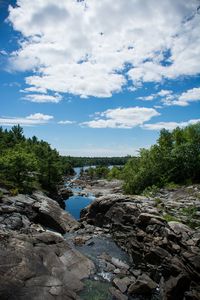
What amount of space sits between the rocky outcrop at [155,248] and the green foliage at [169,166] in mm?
14068

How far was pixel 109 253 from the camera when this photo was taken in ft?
80.4

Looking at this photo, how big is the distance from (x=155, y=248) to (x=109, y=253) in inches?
193

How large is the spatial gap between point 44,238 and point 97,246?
20.5ft

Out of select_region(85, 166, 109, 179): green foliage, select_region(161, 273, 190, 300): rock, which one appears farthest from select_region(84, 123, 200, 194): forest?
select_region(85, 166, 109, 179): green foliage

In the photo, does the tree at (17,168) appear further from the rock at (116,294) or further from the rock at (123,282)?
the rock at (116,294)

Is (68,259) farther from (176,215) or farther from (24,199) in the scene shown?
(24,199)

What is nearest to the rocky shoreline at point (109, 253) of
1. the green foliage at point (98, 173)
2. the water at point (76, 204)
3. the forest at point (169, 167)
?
the forest at point (169, 167)

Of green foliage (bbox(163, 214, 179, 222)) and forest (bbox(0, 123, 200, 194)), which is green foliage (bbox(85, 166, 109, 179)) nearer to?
forest (bbox(0, 123, 200, 194))

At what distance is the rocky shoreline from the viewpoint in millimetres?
16250

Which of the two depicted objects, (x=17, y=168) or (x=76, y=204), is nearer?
(x=17, y=168)

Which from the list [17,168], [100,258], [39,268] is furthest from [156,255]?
[17,168]

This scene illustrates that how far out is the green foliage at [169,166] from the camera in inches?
1708

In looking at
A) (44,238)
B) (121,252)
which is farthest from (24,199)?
(121,252)

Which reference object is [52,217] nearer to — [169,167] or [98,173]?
[169,167]
